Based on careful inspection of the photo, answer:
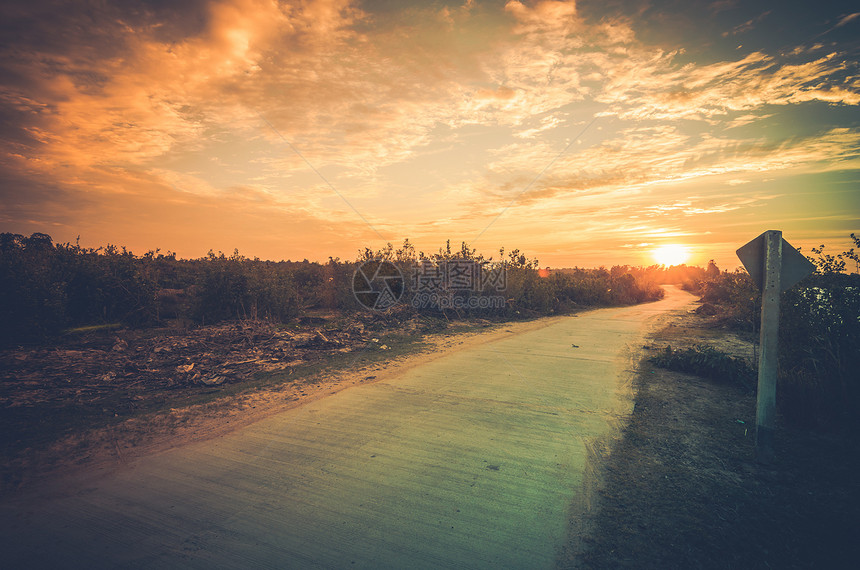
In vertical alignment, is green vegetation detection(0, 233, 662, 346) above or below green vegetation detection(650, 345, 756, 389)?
above

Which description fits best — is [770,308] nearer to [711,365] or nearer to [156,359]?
[711,365]

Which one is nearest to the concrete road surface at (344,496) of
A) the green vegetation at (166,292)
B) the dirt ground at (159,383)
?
the dirt ground at (159,383)

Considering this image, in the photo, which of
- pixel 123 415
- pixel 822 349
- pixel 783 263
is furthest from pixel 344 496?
pixel 822 349

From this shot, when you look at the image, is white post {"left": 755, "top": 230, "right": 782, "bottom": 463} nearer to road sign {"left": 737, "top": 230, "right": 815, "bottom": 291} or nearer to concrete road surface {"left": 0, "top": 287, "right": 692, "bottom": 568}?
road sign {"left": 737, "top": 230, "right": 815, "bottom": 291}

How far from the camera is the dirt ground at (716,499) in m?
2.73

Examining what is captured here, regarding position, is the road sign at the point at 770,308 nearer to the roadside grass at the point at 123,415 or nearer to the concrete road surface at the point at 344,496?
the concrete road surface at the point at 344,496

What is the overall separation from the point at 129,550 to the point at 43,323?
10161 millimetres

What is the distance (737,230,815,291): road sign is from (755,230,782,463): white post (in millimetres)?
63

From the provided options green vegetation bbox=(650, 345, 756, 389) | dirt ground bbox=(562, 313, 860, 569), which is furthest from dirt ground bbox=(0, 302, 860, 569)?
green vegetation bbox=(650, 345, 756, 389)

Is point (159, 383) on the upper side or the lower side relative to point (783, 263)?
lower

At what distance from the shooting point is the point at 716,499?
3404mm

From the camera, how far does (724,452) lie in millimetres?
4375

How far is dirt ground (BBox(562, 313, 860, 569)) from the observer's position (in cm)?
273

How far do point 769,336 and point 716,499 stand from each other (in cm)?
209
